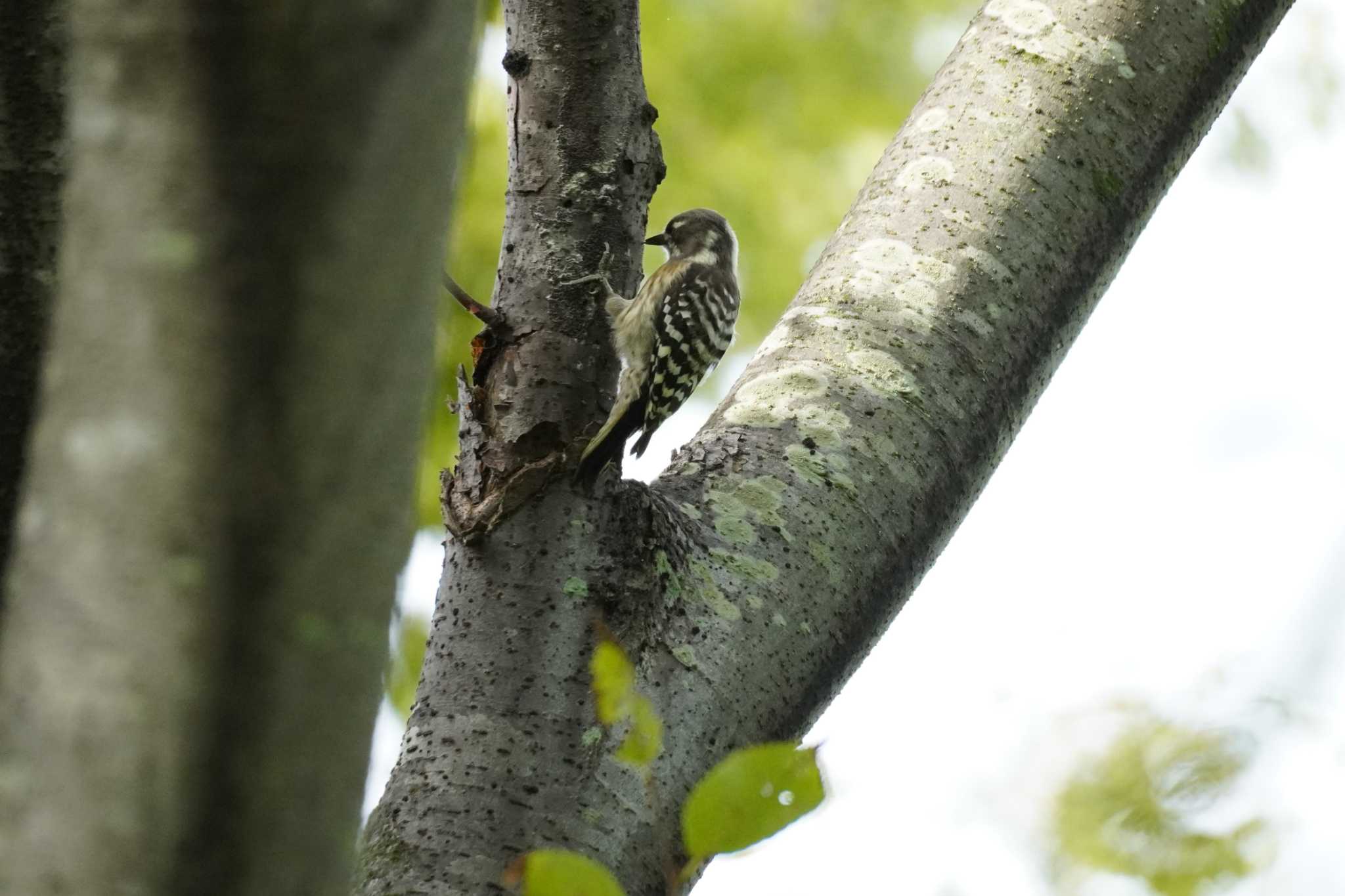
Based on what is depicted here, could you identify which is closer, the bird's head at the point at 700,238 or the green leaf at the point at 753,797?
the green leaf at the point at 753,797

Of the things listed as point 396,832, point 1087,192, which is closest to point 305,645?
point 396,832

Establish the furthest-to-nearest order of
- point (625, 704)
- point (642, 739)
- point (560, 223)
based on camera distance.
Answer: point (560, 223), point (625, 704), point (642, 739)

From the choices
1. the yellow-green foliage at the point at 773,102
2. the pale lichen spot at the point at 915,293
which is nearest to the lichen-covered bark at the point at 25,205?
the pale lichen spot at the point at 915,293

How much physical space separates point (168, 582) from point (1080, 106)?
2.01 m

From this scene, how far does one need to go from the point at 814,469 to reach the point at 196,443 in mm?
1366

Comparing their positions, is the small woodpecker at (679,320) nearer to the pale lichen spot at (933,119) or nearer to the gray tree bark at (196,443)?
the pale lichen spot at (933,119)

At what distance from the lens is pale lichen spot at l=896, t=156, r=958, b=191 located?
88.4 inches

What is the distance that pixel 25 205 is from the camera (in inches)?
48.0

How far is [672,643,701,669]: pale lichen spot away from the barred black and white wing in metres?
1.77

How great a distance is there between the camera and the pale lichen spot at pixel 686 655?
5.60 feet

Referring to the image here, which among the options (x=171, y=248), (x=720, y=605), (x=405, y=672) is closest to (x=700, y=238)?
(x=405, y=672)

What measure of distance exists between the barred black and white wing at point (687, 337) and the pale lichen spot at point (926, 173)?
1306 millimetres

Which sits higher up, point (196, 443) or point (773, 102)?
point (773, 102)

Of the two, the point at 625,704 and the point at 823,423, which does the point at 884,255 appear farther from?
the point at 625,704
